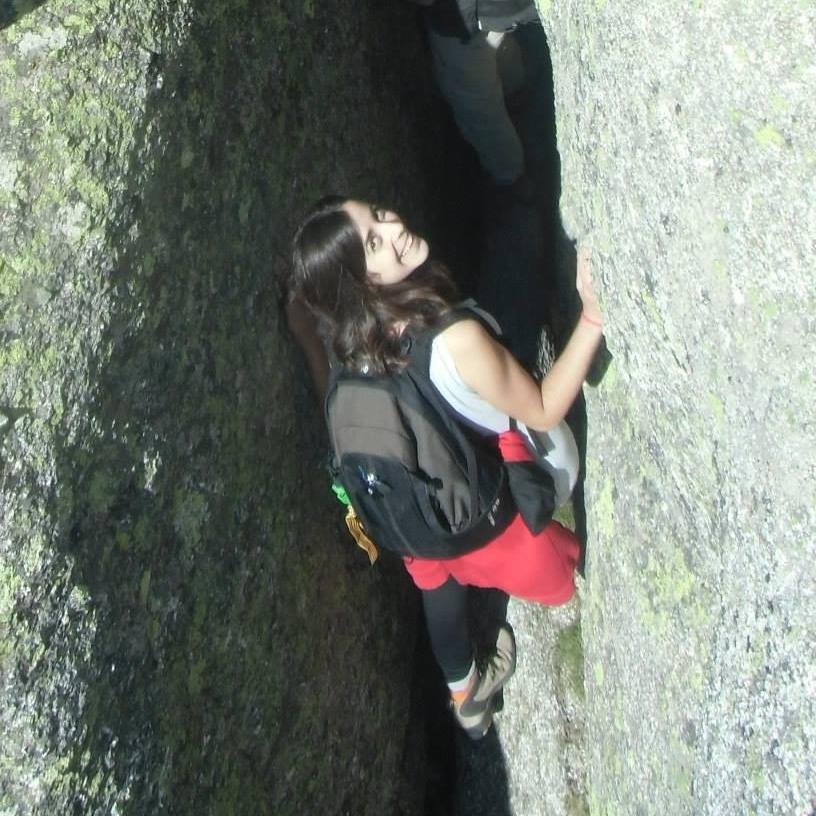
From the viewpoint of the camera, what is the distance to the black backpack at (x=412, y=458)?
335 centimetres

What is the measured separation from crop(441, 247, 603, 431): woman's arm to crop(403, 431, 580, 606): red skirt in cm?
36

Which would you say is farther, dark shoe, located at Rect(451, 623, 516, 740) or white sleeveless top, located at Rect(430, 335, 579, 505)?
dark shoe, located at Rect(451, 623, 516, 740)

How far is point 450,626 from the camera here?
432cm

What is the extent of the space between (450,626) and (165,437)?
1884mm

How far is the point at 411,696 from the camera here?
4883 mm

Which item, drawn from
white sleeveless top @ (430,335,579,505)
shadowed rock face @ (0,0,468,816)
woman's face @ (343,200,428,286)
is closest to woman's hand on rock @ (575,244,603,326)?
white sleeveless top @ (430,335,579,505)

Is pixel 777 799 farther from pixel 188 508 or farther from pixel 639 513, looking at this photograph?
pixel 188 508

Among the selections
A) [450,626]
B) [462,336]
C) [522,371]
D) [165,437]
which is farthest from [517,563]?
[165,437]

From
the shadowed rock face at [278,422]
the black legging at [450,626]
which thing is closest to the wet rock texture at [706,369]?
the shadowed rock face at [278,422]

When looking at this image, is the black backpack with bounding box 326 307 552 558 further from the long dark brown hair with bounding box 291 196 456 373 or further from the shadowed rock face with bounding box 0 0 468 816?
the shadowed rock face with bounding box 0 0 468 816

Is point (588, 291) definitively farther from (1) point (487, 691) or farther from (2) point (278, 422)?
(1) point (487, 691)

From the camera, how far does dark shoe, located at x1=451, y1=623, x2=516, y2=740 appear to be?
15.1 ft

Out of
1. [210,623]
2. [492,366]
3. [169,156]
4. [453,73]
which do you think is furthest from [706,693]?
[453,73]

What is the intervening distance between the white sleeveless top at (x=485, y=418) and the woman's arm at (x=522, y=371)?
45mm
